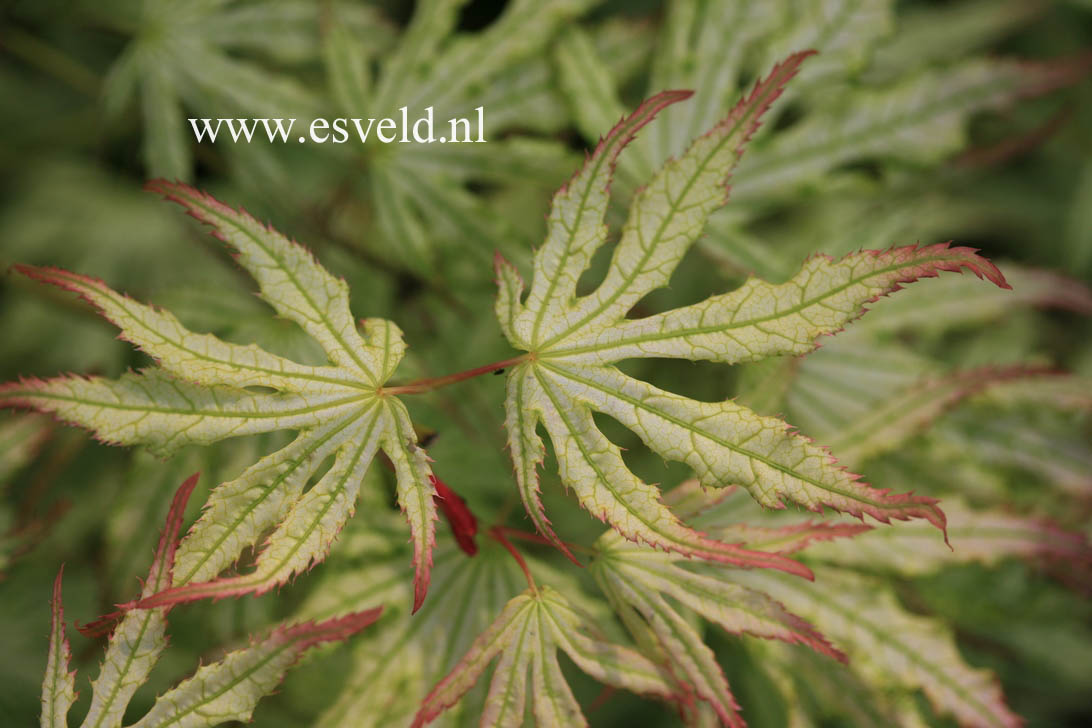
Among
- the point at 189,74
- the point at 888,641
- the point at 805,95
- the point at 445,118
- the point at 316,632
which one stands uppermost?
the point at 189,74

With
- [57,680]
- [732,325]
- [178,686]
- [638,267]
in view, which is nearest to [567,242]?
[638,267]

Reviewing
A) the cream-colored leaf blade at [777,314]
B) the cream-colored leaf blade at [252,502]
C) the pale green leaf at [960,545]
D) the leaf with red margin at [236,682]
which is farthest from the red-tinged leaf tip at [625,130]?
the pale green leaf at [960,545]

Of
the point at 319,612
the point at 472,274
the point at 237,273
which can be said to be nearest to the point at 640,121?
the point at 472,274

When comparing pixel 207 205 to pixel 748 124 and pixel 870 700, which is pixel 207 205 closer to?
pixel 748 124

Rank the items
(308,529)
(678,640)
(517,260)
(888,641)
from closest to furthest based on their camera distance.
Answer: (308,529) → (678,640) → (888,641) → (517,260)

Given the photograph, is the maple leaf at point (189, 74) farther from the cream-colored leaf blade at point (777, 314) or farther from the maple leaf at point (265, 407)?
the cream-colored leaf blade at point (777, 314)

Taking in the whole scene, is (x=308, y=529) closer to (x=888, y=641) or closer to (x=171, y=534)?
(x=171, y=534)

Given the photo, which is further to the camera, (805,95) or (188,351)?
(805,95)

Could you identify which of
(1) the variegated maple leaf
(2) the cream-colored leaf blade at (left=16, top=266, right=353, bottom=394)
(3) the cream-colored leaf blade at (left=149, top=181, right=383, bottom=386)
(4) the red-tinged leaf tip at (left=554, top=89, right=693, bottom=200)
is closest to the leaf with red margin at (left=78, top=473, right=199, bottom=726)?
(2) the cream-colored leaf blade at (left=16, top=266, right=353, bottom=394)
